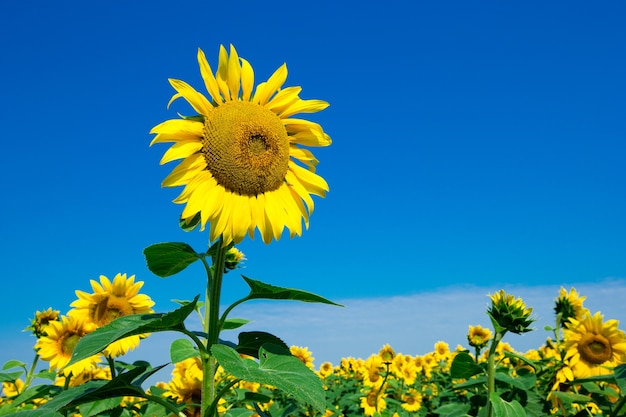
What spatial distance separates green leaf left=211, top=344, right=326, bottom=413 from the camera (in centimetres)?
178

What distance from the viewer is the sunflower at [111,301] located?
3752mm

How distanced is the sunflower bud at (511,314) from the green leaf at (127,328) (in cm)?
210

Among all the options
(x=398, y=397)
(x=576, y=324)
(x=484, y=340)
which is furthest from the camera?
(x=398, y=397)

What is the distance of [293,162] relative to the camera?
269 cm

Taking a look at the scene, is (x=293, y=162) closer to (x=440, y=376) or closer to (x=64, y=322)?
Result: (x=64, y=322)

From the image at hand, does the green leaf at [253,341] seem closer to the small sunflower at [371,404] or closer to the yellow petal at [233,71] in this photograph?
the yellow petal at [233,71]

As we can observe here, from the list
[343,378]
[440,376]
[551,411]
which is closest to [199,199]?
[551,411]

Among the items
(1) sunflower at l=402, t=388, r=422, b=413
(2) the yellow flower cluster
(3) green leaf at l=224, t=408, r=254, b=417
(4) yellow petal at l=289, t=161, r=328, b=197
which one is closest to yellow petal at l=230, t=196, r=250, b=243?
(4) yellow petal at l=289, t=161, r=328, b=197

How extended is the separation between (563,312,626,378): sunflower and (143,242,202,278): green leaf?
3.93 m

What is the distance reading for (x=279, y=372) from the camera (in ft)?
6.39

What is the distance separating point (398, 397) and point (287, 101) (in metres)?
6.87

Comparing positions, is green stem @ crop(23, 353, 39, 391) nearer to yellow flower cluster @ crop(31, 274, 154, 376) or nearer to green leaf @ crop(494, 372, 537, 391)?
yellow flower cluster @ crop(31, 274, 154, 376)

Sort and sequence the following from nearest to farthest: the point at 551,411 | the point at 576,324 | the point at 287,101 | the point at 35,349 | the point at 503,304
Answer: the point at 287,101 < the point at 503,304 < the point at 35,349 < the point at 576,324 < the point at 551,411

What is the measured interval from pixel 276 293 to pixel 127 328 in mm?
530
